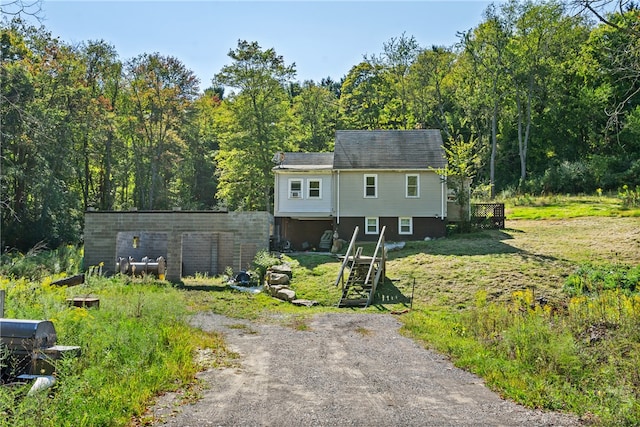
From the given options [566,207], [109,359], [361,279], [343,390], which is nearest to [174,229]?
[361,279]

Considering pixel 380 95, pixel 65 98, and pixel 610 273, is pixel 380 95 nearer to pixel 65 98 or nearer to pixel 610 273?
pixel 65 98

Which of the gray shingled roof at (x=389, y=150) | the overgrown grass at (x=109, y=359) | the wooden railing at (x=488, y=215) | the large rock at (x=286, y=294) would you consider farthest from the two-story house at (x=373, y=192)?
the overgrown grass at (x=109, y=359)

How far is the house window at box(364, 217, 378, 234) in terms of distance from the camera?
93.6ft

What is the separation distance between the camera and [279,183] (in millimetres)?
29062

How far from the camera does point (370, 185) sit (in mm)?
28672

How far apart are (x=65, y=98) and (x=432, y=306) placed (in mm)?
28660

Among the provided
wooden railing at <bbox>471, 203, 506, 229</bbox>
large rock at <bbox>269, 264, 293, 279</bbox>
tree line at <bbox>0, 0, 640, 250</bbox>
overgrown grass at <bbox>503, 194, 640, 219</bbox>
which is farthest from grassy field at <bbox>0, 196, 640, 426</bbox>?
tree line at <bbox>0, 0, 640, 250</bbox>

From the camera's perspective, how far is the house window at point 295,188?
28906 millimetres

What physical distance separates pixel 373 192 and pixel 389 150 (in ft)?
8.53

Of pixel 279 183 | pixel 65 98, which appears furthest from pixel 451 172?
pixel 65 98

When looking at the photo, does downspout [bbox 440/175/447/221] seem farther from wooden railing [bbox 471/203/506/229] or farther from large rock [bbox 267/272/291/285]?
large rock [bbox 267/272/291/285]

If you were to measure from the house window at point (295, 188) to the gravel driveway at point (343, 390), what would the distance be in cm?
1751

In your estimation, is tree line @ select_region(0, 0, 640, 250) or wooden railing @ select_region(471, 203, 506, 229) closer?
wooden railing @ select_region(471, 203, 506, 229)

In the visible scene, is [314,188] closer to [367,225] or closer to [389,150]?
[367,225]
